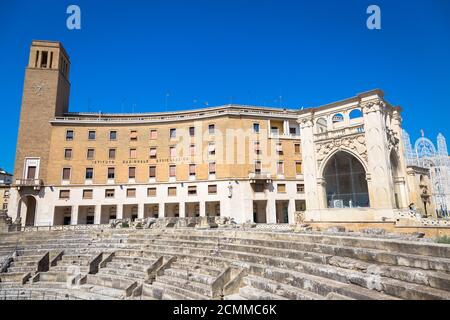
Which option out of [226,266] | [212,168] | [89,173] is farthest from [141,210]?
[226,266]

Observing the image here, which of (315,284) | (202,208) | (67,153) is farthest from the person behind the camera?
(67,153)

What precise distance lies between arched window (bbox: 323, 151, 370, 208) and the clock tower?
113ft

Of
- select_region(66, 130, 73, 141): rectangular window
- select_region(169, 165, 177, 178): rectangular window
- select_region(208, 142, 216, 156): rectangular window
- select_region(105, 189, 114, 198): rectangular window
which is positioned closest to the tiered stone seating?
select_region(105, 189, 114, 198): rectangular window

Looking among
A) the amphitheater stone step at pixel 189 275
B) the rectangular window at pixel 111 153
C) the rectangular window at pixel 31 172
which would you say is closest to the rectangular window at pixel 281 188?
the rectangular window at pixel 111 153

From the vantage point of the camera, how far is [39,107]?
36.0 metres

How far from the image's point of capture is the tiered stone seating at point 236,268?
5406 millimetres

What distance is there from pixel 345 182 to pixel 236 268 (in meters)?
19.3

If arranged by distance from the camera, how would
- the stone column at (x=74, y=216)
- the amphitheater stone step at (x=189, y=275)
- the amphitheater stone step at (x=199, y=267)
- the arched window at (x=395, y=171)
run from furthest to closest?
the stone column at (x=74, y=216) < the arched window at (x=395, y=171) < the amphitheater stone step at (x=199, y=267) < the amphitheater stone step at (x=189, y=275)

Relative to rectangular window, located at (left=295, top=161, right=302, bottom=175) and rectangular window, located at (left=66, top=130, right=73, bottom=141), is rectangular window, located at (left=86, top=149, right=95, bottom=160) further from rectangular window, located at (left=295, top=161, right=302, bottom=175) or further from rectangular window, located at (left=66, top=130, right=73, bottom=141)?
rectangular window, located at (left=295, top=161, right=302, bottom=175)

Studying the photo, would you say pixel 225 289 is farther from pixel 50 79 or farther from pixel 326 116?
pixel 50 79

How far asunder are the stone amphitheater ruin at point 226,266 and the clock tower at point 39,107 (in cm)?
1684

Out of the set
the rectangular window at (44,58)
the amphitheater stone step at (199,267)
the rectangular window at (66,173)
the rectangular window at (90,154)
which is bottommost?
the amphitheater stone step at (199,267)

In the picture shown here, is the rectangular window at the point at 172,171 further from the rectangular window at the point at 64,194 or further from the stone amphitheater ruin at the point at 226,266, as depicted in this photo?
the stone amphitheater ruin at the point at 226,266

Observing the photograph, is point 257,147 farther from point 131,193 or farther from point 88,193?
point 88,193
